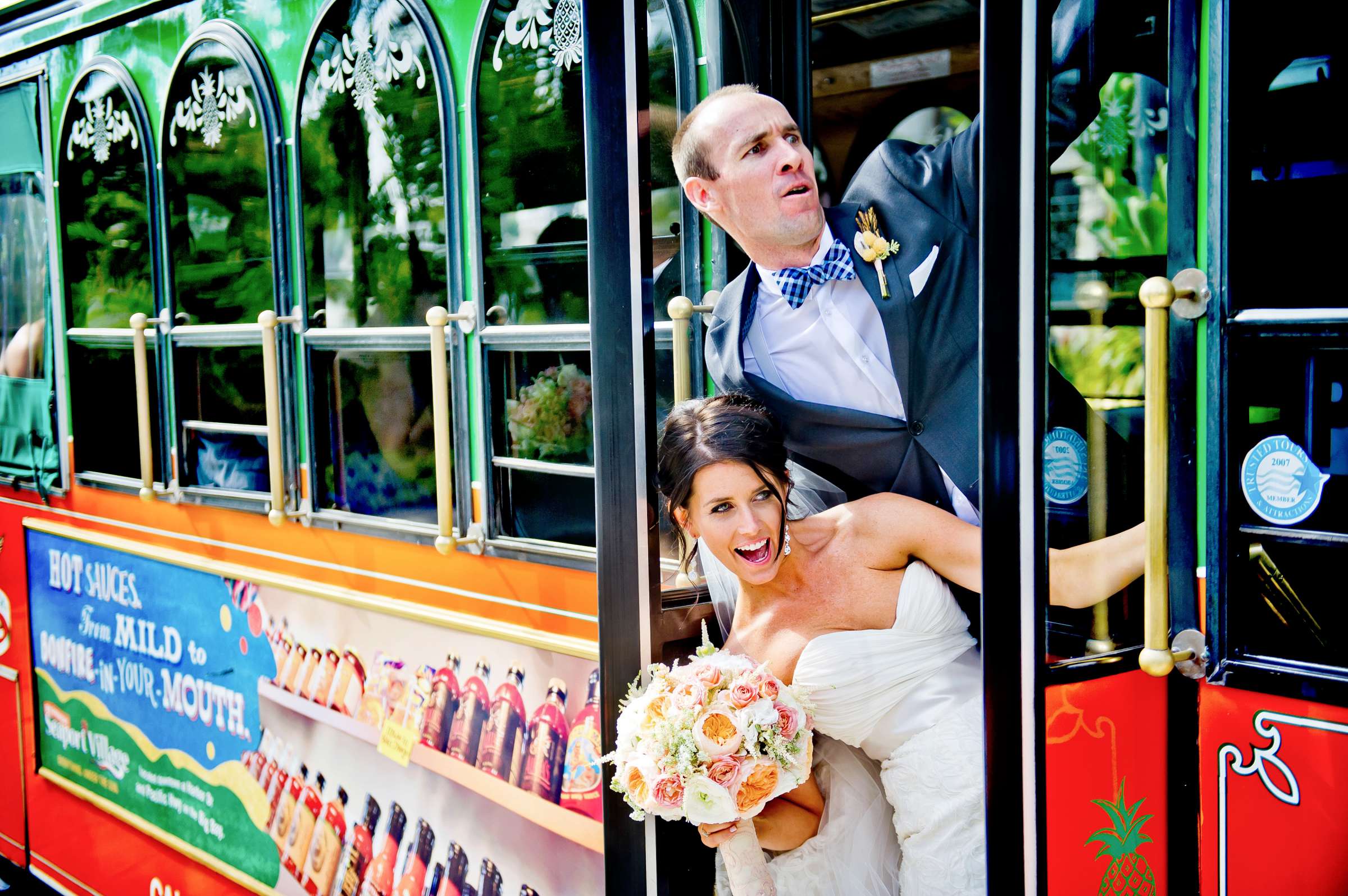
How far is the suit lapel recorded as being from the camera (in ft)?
6.33

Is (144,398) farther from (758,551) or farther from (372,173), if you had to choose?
(758,551)

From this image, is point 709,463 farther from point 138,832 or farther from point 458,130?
point 138,832

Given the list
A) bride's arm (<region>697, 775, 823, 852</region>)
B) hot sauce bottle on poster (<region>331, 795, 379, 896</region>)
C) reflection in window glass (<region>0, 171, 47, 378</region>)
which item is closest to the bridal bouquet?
bride's arm (<region>697, 775, 823, 852</region>)

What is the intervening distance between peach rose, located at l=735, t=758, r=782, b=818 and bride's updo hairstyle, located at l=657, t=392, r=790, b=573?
38 centimetres

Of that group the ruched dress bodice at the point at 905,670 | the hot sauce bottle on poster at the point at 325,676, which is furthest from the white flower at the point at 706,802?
the hot sauce bottle on poster at the point at 325,676

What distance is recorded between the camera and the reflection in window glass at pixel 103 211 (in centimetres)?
355

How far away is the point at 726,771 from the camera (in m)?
1.88

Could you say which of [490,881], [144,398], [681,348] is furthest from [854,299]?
[144,398]

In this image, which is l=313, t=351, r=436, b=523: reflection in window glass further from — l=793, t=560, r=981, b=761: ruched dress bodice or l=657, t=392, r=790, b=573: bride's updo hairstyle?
l=793, t=560, r=981, b=761: ruched dress bodice

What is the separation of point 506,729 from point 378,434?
Answer: 32.1 inches

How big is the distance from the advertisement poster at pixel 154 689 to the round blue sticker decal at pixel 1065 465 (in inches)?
91.2

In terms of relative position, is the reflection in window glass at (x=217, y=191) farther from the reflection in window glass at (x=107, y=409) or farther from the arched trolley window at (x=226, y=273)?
the reflection in window glass at (x=107, y=409)

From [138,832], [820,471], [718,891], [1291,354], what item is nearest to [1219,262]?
[1291,354]

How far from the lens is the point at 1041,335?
5.02 ft
